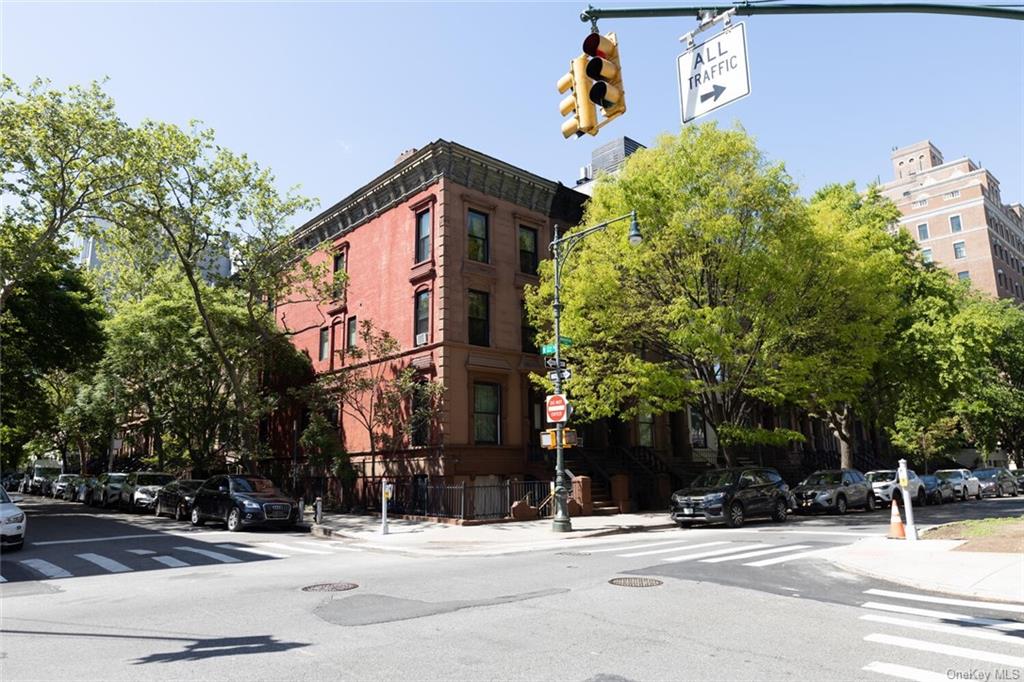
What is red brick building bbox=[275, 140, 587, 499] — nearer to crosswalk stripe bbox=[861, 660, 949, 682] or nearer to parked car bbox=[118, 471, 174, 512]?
parked car bbox=[118, 471, 174, 512]

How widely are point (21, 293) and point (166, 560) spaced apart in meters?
21.7

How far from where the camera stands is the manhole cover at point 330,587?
9500mm

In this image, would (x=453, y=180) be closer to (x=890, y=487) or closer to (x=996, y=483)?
(x=890, y=487)

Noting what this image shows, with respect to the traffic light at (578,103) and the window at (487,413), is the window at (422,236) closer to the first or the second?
the window at (487,413)

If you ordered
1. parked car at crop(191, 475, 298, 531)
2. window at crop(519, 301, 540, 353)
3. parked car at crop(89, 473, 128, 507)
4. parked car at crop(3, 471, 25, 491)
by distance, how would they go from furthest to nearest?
parked car at crop(3, 471, 25, 491) < parked car at crop(89, 473, 128, 507) < window at crop(519, 301, 540, 353) < parked car at crop(191, 475, 298, 531)

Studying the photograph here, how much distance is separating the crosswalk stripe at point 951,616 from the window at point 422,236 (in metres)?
20.9

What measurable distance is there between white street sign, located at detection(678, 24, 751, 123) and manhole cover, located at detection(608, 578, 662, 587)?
6.31 metres

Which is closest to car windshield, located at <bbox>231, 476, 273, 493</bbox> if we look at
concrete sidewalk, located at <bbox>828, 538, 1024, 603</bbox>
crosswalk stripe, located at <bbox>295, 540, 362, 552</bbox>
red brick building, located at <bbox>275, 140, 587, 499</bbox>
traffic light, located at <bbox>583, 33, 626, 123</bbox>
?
crosswalk stripe, located at <bbox>295, 540, 362, 552</bbox>

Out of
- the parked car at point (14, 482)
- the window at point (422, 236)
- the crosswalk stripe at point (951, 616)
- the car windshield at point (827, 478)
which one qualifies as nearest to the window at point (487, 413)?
the window at point (422, 236)

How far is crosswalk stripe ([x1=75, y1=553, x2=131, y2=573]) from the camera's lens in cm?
1242

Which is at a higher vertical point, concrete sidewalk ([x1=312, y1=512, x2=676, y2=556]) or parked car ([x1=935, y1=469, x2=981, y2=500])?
parked car ([x1=935, y1=469, x2=981, y2=500])

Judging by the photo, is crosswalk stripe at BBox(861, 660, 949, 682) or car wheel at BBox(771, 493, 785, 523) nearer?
crosswalk stripe at BBox(861, 660, 949, 682)

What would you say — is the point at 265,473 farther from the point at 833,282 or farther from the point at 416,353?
the point at 833,282

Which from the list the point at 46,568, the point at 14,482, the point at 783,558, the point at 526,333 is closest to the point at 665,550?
the point at 783,558
